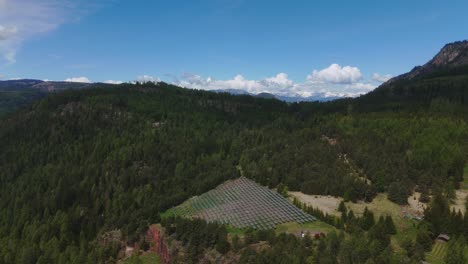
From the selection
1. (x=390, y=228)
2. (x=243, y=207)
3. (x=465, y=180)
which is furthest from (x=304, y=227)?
(x=465, y=180)

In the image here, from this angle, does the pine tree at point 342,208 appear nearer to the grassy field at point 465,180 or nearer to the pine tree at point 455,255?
the pine tree at point 455,255

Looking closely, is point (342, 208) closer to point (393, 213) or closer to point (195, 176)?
point (393, 213)

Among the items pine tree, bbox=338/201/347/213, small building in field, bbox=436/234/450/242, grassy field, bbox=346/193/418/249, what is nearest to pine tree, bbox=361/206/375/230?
grassy field, bbox=346/193/418/249

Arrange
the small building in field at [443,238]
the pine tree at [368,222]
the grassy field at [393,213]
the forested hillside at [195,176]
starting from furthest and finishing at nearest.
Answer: the forested hillside at [195,176]
the pine tree at [368,222]
the grassy field at [393,213]
the small building in field at [443,238]

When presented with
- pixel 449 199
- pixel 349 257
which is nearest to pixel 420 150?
pixel 449 199

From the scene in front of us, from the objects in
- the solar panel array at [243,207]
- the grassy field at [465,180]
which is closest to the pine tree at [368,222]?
the solar panel array at [243,207]

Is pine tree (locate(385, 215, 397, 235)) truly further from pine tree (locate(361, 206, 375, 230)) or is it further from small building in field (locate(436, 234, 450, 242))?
small building in field (locate(436, 234, 450, 242))
